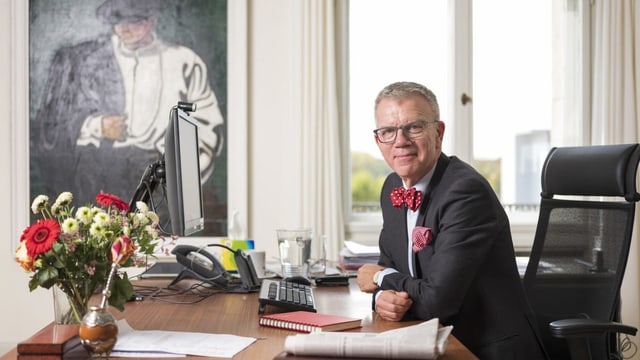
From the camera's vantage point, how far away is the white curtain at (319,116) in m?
4.06

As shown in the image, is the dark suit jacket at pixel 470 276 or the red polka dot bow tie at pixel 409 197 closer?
the dark suit jacket at pixel 470 276

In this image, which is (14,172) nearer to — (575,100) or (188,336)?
(188,336)

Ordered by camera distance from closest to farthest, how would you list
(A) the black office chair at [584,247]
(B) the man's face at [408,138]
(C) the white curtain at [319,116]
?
(B) the man's face at [408,138]
(A) the black office chair at [584,247]
(C) the white curtain at [319,116]

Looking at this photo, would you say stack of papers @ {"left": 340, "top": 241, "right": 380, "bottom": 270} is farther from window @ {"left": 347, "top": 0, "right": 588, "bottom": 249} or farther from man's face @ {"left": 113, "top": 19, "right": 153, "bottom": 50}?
man's face @ {"left": 113, "top": 19, "right": 153, "bottom": 50}

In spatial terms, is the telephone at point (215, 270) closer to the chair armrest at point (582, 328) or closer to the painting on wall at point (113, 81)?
the chair armrest at point (582, 328)

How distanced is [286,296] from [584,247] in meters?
1.18

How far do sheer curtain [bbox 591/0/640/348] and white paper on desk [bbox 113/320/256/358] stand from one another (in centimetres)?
311

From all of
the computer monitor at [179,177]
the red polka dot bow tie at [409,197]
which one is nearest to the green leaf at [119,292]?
the computer monitor at [179,177]

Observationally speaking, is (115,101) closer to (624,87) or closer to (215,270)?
(215,270)

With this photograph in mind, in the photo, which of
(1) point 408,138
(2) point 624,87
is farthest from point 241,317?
(2) point 624,87

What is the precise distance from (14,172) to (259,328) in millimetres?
2835

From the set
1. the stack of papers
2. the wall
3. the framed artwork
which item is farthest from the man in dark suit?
the framed artwork

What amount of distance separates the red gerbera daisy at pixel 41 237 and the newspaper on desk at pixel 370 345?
0.50m

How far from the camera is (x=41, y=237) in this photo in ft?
4.75
